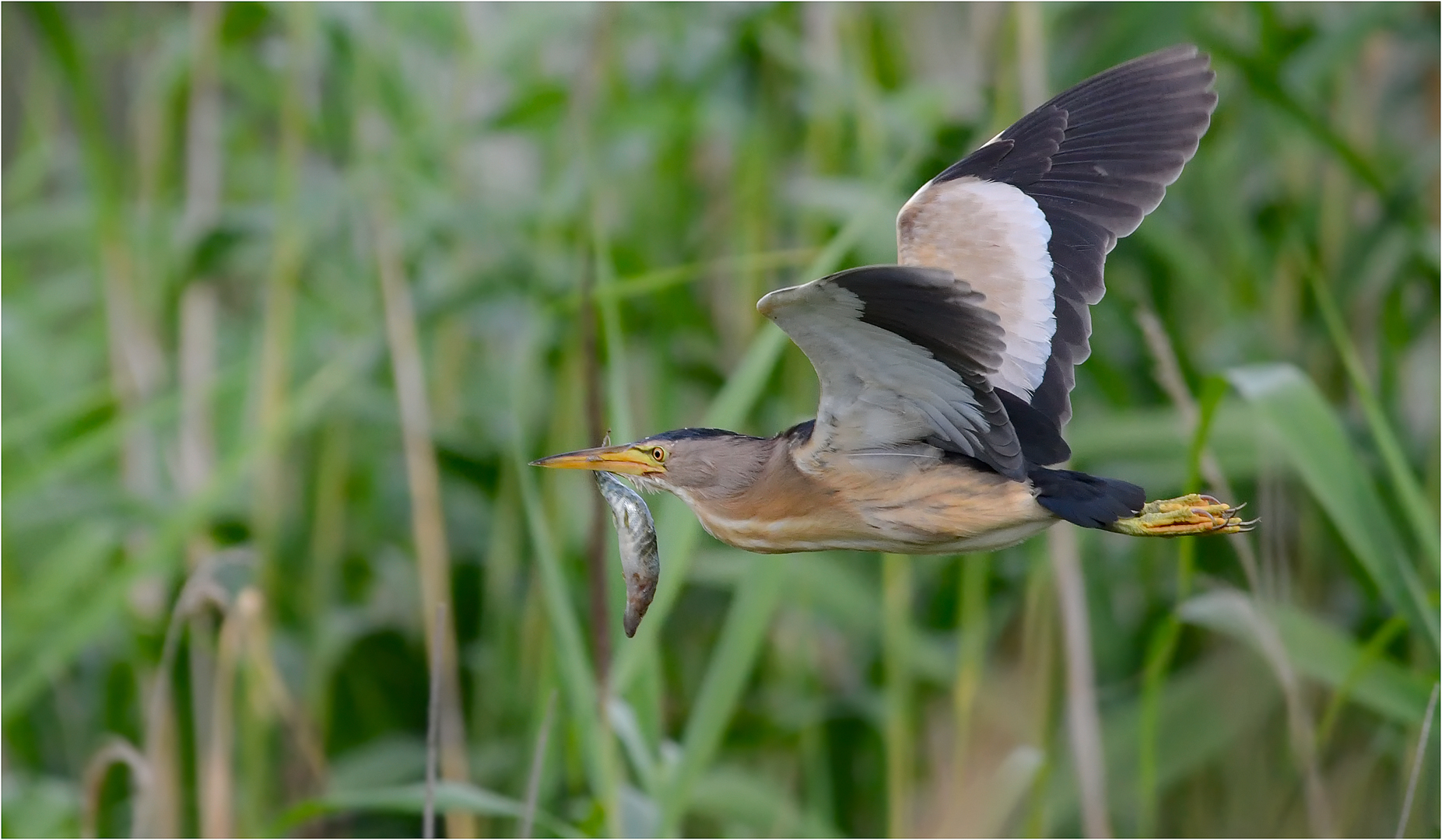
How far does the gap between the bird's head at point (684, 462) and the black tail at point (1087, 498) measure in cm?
15

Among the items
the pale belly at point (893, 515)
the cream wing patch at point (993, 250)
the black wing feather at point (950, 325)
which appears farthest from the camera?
the cream wing patch at point (993, 250)

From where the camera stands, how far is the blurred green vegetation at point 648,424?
54.8 inches

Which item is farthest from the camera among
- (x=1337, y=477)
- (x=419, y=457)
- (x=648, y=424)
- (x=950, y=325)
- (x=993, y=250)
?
(x=648, y=424)

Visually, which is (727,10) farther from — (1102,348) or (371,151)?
(1102,348)

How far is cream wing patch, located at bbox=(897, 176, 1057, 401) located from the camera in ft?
3.09

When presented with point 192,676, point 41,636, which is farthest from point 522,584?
point 41,636

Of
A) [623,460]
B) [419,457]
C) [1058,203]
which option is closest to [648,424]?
[419,457]

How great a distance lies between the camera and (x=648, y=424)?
1666 mm

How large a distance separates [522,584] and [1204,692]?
0.76 meters

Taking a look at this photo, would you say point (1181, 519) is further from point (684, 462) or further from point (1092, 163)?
point (1092, 163)

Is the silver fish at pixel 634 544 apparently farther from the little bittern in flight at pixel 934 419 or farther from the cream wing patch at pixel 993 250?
the cream wing patch at pixel 993 250

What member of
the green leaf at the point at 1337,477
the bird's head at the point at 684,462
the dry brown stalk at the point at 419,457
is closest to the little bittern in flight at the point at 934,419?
the bird's head at the point at 684,462

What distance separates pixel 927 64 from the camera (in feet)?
6.44

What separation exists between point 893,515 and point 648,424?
3.09 ft
